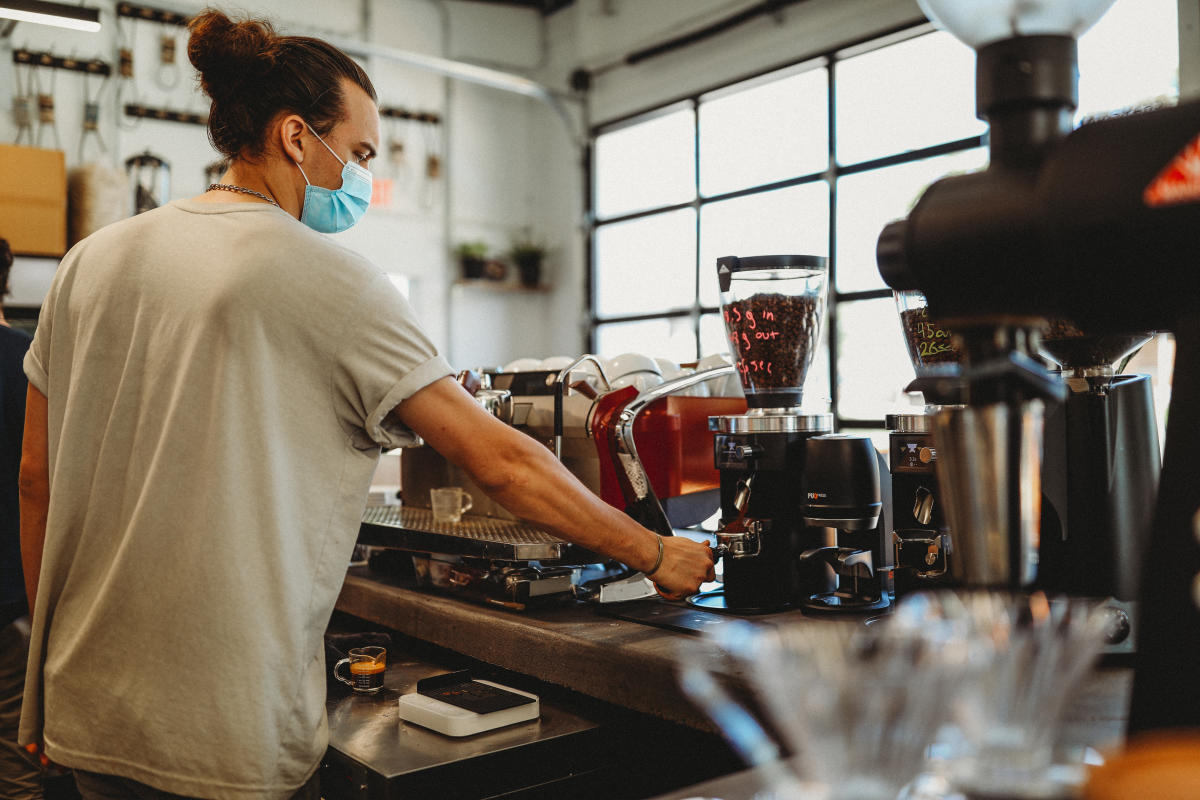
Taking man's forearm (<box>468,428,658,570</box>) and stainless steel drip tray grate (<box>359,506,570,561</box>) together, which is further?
stainless steel drip tray grate (<box>359,506,570,561</box>)

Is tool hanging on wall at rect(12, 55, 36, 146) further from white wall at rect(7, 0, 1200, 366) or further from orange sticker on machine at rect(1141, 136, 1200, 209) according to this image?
orange sticker on machine at rect(1141, 136, 1200, 209)

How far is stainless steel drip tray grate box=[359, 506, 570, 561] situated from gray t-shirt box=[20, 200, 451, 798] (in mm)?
426

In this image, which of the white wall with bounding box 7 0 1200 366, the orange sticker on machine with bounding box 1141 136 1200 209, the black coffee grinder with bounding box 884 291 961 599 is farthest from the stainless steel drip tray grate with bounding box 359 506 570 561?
the white wall with bounding box 7 0 1200 366

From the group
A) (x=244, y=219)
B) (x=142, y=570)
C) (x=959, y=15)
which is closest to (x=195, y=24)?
(x=244, y=219)

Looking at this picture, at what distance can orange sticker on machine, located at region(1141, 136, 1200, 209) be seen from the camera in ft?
2.08

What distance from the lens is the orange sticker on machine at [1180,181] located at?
634mm

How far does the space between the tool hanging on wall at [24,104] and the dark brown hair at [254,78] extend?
4.64m

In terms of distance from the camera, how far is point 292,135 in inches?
A: 56.1

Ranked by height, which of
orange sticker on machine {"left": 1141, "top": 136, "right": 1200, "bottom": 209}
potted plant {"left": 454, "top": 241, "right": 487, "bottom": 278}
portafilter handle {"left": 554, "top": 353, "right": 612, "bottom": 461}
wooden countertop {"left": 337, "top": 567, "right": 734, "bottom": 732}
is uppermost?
potted plant {"left": 454, "top": 241, "right": 487, "bottom": 278}

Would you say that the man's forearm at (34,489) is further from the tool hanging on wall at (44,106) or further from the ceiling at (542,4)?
the ceiling at (542,4)

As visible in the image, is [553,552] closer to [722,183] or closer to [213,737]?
[213,737]

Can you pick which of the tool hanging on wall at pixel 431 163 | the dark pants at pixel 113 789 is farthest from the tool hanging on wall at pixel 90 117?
the dark pants at pixel 113 789

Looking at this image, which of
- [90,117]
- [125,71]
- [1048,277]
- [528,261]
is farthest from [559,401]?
[528,261]

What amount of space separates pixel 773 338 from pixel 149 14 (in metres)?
5.39
